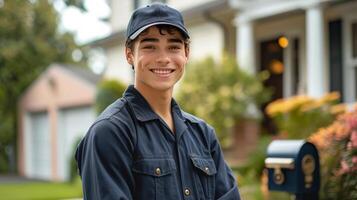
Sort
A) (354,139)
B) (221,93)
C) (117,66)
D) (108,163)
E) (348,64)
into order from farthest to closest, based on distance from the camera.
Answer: (117,66) < (348,64) < (221,93) < (354,139) < (108,163)

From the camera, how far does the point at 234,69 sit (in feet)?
40.3

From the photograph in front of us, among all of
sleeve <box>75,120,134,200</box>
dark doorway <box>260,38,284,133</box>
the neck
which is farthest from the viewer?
dark doorway <box>260,38,284,133</box>

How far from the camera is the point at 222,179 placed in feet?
7.55

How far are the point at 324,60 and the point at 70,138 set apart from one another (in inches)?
440

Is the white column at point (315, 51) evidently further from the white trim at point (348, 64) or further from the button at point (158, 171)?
the button at point (158, 171)

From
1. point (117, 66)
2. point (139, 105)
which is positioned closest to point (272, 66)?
point (117, 66)

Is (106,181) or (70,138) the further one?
(70,138)

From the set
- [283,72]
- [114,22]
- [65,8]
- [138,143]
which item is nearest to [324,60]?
[283,72]

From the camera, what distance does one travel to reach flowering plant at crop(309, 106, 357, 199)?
15.2 ft

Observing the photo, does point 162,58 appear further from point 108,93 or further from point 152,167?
point 108,93

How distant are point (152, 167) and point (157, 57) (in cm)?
41

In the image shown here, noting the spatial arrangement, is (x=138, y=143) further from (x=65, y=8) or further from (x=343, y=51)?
(x=65, y=8)

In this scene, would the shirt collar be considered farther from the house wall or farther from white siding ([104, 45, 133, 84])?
white siding ([104, 45, 133, 84])

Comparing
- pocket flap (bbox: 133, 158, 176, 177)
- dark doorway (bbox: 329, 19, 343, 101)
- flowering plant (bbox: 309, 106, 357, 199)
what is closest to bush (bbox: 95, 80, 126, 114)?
dark doorway (bbox: 329, 19, 343, 101)
